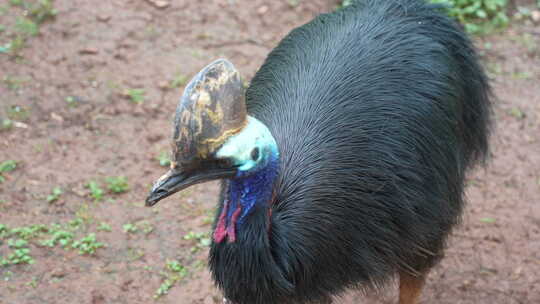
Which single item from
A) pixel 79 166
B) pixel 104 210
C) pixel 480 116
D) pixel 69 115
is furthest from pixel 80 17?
pixel 480 116

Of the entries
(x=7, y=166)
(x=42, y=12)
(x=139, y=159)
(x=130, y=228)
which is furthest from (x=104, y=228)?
(x=42, y=12)

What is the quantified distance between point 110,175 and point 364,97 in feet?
6.26

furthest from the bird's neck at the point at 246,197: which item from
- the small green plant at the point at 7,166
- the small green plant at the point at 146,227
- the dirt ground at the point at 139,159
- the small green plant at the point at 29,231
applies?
the small green plant at the point at 7,166

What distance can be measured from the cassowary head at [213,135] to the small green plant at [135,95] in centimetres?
253

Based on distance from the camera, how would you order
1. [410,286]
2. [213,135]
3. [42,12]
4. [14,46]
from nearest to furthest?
1. [213,135]
2. [410,286]
3. [14,46]
4. [42,12]

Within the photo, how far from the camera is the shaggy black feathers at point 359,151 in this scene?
237 cm

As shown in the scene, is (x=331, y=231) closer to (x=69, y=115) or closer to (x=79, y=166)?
(x=79, y=166)

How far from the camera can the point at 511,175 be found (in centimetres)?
415

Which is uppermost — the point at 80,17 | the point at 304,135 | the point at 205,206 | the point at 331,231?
the point at 304,135

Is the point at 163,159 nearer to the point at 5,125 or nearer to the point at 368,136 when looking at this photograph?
the point at 5,125

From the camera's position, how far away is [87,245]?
358 cm

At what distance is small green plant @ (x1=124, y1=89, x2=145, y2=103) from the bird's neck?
8.03ft

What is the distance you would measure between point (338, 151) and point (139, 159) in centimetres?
190

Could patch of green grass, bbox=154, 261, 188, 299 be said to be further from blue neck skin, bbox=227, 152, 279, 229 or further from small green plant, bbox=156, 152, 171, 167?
blue neck skin, bbox=227, 152, 279, 229
